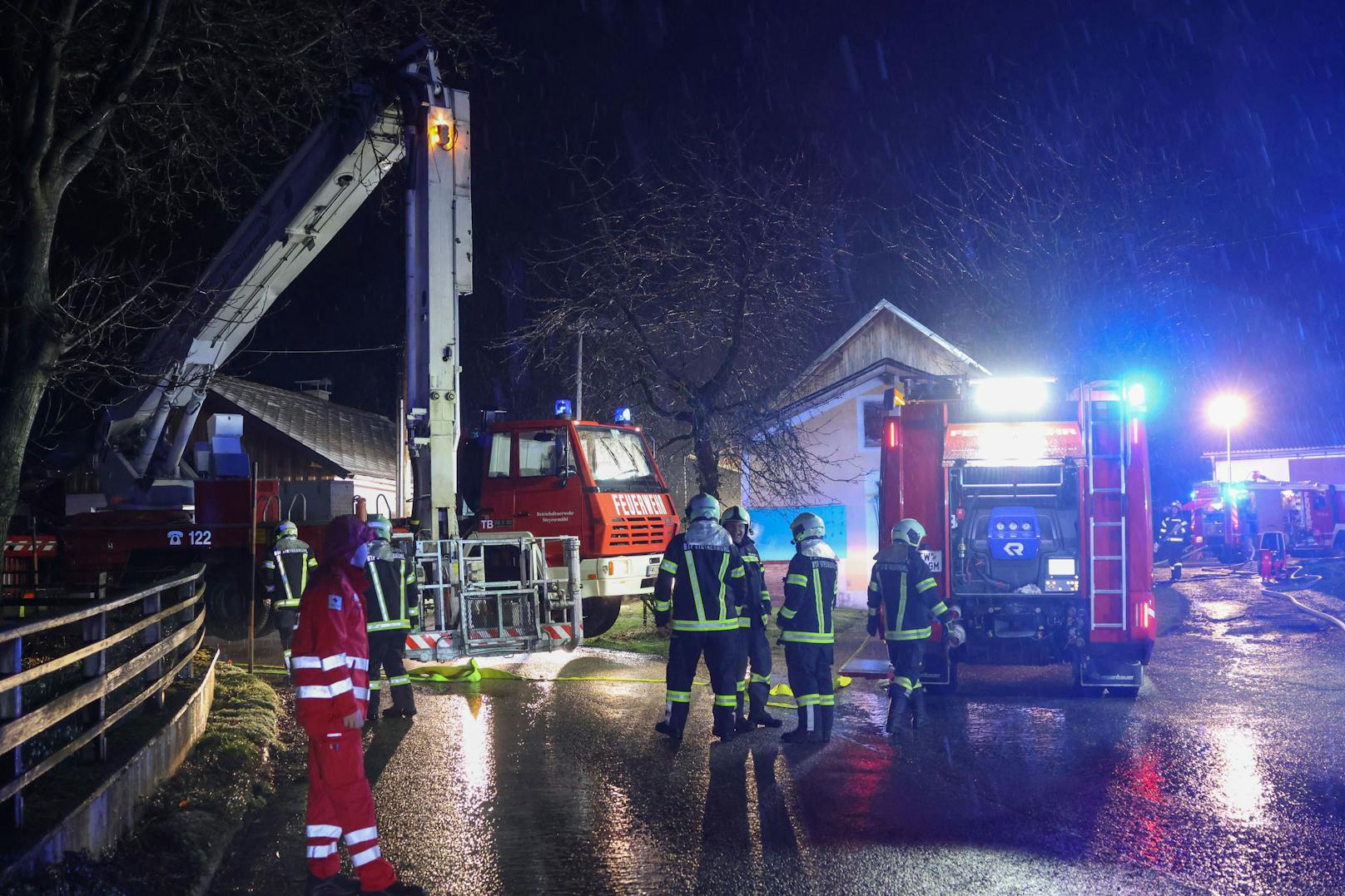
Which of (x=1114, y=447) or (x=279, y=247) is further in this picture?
(x=279, y=247)

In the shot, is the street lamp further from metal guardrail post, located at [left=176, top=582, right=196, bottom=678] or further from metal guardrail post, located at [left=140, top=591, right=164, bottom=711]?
metal guardrail post, located at [left=140, top=591, right=164, bottom=711]

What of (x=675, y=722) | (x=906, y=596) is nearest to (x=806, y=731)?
(x=675, y=722)

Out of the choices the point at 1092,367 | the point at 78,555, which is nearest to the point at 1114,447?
the point at 78,555

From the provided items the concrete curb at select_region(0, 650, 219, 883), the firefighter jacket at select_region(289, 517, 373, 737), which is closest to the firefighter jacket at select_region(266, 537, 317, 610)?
the concrete curb at select_region(0, 650, 219, 883)

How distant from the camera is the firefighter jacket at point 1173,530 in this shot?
32625 millimetres

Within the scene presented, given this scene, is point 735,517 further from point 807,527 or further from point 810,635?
point 810,635

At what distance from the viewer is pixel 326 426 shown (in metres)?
35.9

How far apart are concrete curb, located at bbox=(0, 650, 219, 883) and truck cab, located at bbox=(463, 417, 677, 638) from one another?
634 centimetres

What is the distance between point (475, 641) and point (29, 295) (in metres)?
4.92

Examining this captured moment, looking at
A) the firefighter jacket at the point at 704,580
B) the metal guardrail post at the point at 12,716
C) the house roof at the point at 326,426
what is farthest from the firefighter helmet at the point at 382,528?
the house roof at the point at 326,426

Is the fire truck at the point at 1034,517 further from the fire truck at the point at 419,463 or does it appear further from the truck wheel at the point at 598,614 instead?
the truck wheel at the point at 598,614

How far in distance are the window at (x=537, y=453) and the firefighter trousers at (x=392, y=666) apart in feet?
15.2

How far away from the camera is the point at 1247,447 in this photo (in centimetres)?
6950

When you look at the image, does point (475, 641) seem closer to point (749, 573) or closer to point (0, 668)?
point (749, 573)
